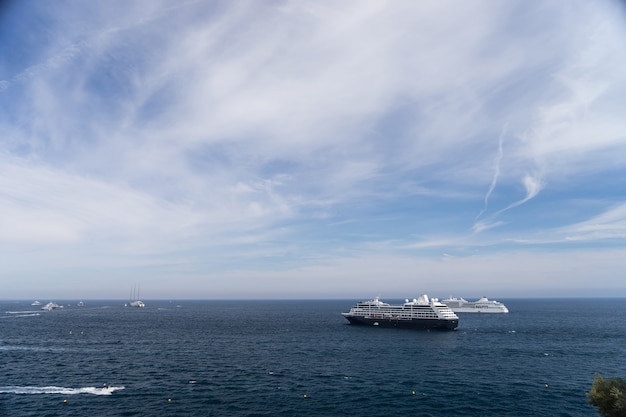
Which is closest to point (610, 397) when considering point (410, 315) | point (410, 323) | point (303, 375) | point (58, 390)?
point (303, 375)

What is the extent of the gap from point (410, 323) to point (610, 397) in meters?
136

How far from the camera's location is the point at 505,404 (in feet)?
194

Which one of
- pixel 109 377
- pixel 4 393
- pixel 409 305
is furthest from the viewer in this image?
pixel 409 305

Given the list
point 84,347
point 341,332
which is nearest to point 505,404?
point 341,332

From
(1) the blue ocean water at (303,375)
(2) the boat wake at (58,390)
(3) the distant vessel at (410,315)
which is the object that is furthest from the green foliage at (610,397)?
(3) the distant vessel at (410,315)

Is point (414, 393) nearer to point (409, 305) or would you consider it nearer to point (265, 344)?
point (265, 344)

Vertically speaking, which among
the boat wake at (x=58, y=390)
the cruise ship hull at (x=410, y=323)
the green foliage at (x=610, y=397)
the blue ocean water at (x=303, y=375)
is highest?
the green foliage at (x=610, y=397)

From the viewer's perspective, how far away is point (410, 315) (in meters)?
167

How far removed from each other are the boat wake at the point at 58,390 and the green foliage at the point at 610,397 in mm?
68293

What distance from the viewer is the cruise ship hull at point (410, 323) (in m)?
156

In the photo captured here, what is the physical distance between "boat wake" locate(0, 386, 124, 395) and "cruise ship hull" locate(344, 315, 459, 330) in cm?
12408

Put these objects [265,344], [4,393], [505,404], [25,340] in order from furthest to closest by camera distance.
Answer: [25,340] → [265,344] → [4,393] → [505,404]

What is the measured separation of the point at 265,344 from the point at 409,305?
81332mm

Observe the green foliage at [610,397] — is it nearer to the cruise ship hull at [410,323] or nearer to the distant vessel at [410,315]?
the cruise ship hull at [410,323]
